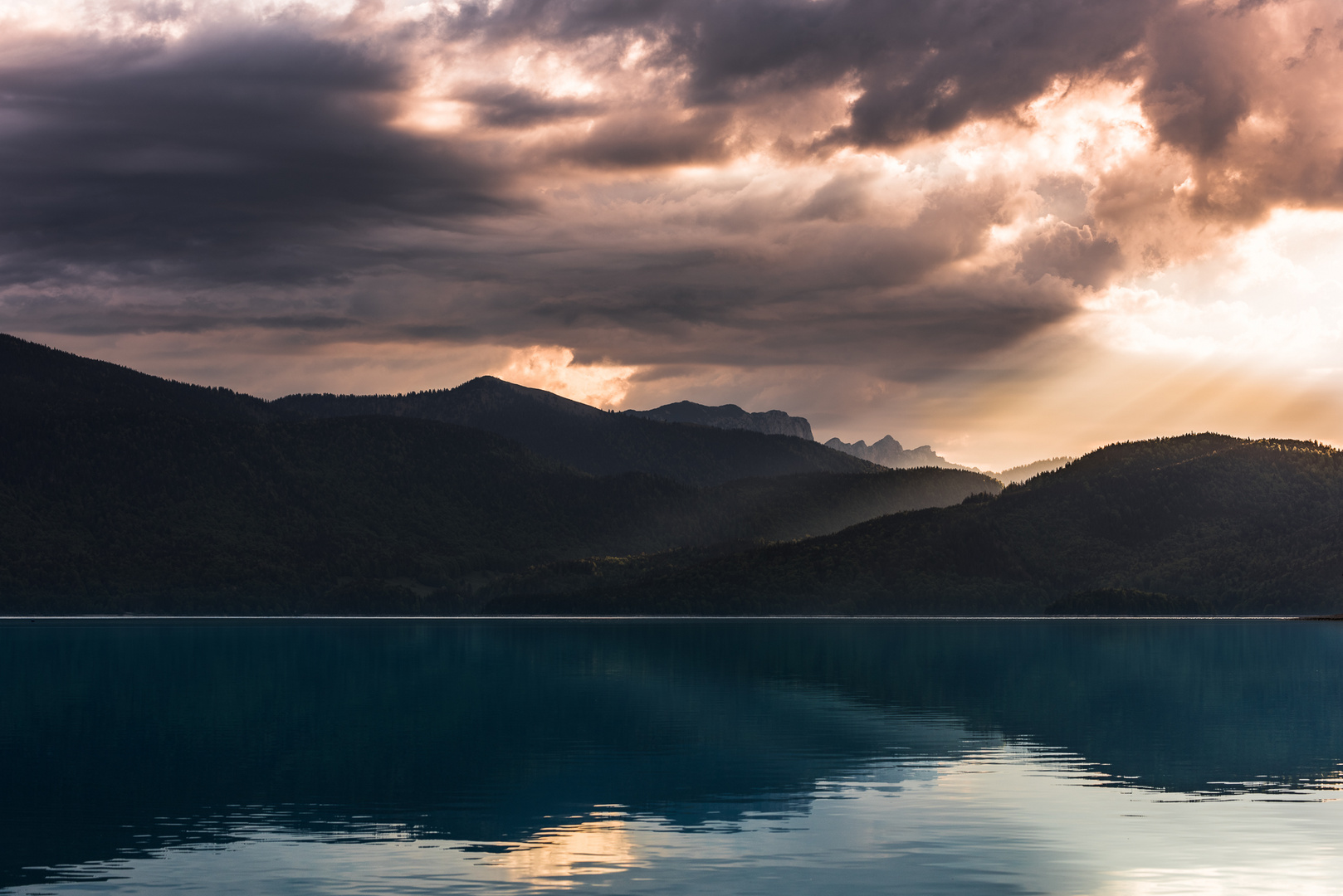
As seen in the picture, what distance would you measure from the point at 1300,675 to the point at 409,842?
117973 millimetres

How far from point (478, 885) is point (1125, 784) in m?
35.1

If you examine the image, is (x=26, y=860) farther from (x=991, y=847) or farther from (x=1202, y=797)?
(x=1202, y=797)

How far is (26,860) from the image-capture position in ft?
155

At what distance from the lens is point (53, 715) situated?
99188 mm

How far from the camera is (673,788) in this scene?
64.4 m

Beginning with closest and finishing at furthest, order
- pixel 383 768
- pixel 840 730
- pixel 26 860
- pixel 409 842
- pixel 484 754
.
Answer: pixel 26 860 < pixel 409 842 < pixel 383 768 < pixel 484 754 < pixel 840 730

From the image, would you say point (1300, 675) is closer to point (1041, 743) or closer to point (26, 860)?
point (1041, 743)

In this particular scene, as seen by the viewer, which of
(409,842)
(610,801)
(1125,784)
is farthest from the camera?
(1125,784)

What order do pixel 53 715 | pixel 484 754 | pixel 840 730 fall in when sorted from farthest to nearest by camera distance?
pixel 53 715, pixel 840 730, pixel 484 754

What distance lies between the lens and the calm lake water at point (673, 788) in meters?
45.3

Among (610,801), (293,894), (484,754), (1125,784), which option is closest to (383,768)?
(484,754)

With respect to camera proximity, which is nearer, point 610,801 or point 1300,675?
point 610,801

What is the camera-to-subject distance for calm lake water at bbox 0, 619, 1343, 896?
4534 cm

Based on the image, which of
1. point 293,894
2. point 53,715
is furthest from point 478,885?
point 53,715
